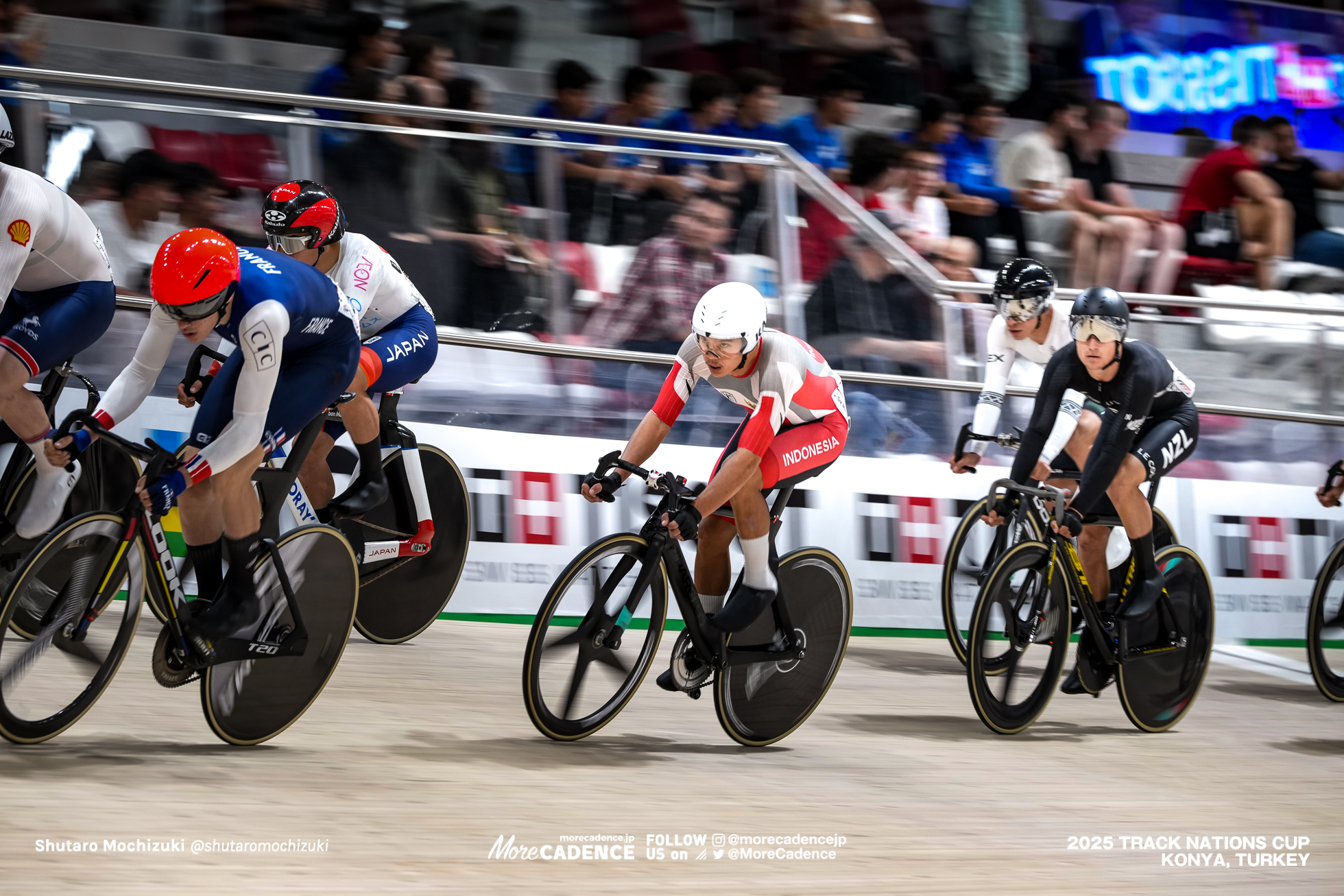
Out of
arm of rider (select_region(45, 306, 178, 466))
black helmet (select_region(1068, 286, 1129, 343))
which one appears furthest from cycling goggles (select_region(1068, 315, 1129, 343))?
arm of rider (select_region(45, 306, 178, 466))

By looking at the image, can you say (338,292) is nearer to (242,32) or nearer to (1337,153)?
(242,32)

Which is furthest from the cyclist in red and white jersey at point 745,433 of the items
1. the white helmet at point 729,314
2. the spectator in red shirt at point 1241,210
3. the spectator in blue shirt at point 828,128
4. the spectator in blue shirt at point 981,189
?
the spectator in red shirt at point 1241,210

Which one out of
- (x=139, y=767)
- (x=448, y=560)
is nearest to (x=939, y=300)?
(x=448, y=560)

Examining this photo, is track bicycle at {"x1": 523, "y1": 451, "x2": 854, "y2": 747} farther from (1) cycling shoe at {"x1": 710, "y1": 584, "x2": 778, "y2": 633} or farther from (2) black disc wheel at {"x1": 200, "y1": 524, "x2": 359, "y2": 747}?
(2) black disc wheel at {"x1": 200, "y1": 524, "x2": 359, "y2": 747}

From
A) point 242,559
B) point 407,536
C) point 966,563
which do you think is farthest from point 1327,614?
point 242,559

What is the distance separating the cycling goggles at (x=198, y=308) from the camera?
3.89 m

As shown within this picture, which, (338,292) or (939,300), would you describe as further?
(939,300)

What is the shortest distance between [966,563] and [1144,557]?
1260 mm

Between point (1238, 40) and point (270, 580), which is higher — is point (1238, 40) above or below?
above

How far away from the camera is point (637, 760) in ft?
15.2

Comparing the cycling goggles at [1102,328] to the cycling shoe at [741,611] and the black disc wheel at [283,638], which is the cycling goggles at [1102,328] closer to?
the cycling shoe at [741,611]

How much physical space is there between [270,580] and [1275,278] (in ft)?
26.8

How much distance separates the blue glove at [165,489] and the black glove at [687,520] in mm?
1394

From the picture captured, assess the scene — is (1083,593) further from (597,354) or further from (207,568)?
(207,568)
